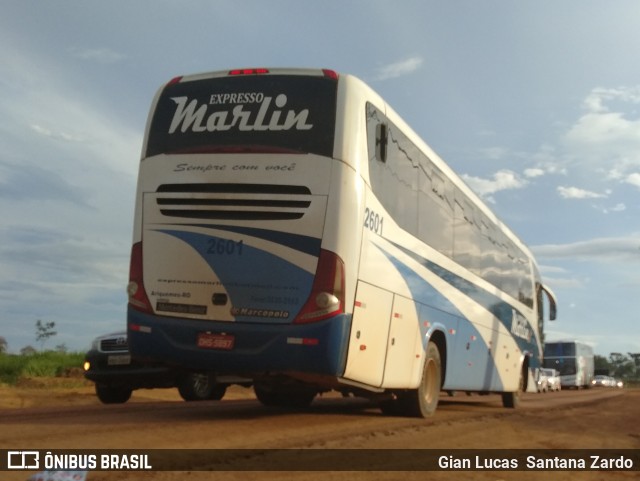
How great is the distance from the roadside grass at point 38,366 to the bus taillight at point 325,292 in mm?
16057

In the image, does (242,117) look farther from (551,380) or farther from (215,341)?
(551,380)

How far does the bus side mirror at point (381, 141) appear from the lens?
32.1 ft

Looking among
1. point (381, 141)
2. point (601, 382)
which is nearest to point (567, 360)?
point (601, 382)

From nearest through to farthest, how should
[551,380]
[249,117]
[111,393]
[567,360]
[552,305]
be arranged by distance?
[249,117]
[111,393]
[552,305]
[551,380]
[567,360]

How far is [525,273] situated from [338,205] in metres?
12.7

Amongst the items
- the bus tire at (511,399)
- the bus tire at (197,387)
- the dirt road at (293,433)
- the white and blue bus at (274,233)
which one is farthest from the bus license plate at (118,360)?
the bus tire at (511,399)

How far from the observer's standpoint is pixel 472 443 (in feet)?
29.2

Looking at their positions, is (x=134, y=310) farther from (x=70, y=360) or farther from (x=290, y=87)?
(x=70, y=360)

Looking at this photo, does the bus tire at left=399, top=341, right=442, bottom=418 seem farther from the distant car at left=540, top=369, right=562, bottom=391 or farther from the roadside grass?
the distant car at left=540, top=369, right=562, bottom=391

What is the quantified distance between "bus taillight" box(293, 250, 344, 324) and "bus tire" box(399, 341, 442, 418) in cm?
342

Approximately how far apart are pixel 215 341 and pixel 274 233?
1.39 meters

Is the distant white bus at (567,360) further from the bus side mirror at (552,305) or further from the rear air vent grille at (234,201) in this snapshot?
the rear air vent grille at (234,201)

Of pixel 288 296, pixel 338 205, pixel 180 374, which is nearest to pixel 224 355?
pixel 288 296

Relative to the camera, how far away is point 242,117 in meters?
9.42
